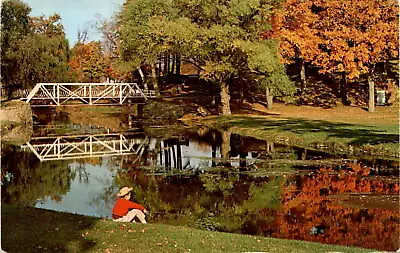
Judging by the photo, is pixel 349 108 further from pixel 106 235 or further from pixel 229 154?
pixel 106 235

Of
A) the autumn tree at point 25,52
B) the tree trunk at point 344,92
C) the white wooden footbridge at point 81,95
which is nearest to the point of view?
the autumn tree at point 25,52

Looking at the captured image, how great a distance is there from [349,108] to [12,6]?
2564 centimetres

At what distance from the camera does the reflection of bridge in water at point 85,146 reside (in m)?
24.3

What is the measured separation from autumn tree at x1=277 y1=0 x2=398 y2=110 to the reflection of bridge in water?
1402cm

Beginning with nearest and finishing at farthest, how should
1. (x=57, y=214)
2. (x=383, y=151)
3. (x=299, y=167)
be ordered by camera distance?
(x=57, y=214)
(x=299, y=167)
(x=383, y=151)

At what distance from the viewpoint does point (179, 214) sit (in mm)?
13328

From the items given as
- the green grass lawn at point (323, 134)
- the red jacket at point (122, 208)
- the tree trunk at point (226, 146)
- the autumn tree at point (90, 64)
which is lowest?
the tree trunk at point (226, 146)

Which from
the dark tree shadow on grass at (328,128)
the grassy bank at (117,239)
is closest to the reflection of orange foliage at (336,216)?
the grassy bank at (117,239)

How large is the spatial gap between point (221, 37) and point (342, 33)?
29.5ft

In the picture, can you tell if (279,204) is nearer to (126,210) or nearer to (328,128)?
(126,210)

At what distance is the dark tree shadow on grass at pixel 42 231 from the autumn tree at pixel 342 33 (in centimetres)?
2841

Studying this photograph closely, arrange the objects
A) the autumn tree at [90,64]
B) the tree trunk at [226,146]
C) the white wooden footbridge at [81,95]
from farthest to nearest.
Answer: the autumn tree at [90,64]
the white wooden footbridge at [81,95]
the tree trunk at [226,146]

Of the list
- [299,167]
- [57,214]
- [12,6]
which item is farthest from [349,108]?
[57,214]

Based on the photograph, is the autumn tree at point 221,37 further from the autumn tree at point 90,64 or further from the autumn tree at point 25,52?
the autumn tree at point 90,64
